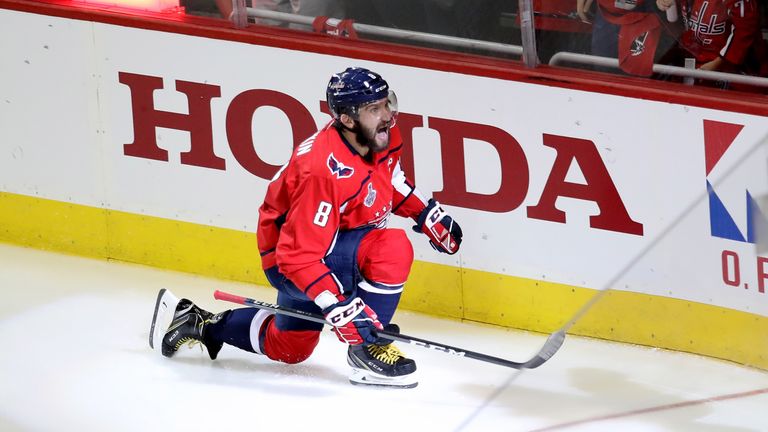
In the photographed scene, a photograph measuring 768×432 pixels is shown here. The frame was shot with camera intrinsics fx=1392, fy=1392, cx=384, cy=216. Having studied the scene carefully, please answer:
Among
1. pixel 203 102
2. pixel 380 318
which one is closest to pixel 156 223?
pixel 203 102

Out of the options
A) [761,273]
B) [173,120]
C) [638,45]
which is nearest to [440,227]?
[638,45]

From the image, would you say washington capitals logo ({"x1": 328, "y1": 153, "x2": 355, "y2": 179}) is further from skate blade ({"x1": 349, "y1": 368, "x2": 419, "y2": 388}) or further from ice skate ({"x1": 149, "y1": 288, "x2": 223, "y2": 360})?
ice skate ({"x1": 149, "y1": 288, "x2": 223, "y2": 360})

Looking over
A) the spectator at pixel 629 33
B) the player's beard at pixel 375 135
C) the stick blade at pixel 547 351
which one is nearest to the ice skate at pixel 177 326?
the player's beard at pixel 375 135

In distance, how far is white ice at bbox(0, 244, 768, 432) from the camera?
4.04 m

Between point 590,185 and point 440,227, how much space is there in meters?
0.52

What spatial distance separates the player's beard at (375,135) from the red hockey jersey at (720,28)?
3.26 feet

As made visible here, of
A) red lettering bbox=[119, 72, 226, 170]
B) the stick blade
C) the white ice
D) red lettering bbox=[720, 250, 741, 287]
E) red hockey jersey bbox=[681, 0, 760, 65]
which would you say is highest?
red hockey jersey bbox=[681, 0, 760, 65]

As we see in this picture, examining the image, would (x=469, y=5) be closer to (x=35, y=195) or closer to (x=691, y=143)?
(x=691, y=143)

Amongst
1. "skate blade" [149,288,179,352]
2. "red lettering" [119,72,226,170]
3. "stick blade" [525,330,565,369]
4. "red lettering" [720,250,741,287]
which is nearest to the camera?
"stick blade" [525,330,565,369]

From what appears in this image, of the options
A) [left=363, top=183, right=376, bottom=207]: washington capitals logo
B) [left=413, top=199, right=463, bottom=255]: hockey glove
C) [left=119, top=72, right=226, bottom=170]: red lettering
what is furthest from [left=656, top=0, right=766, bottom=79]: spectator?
[left=119, top=72, right=226, bottom=170]: red lettering

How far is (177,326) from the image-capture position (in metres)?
4.49

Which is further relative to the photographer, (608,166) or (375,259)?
(608,166)

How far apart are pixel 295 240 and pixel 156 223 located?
4.73 ft

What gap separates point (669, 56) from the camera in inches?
170
